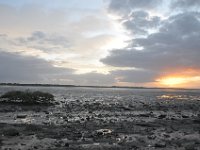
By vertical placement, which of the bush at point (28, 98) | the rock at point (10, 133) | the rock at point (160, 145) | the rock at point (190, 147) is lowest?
the rock at point (190, 147)

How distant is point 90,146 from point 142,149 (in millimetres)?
3413

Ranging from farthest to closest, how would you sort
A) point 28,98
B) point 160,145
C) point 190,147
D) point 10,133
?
point 28,98 → point 10,133 → point 160,145 → point 190,147

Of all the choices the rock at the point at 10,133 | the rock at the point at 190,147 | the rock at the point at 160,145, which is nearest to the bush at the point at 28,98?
the rock at the point at 10,133

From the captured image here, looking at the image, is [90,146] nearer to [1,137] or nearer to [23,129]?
[1,137]

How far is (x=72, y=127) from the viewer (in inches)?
1321

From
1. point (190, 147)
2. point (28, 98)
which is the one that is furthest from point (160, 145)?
point (28, 98)

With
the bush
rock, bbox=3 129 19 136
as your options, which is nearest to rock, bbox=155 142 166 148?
rock, bbox=3 129 19 136

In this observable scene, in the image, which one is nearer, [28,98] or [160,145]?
[160,145]

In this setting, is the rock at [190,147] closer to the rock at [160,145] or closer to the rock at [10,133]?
the rock at [160,145]

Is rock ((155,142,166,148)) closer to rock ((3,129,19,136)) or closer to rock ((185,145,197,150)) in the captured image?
rock ((185,145,197,150))

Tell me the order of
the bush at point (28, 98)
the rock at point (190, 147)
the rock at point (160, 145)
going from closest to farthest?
the rock at point (190, 147), the rock at point (160, 145), the bush at point (28, 98)

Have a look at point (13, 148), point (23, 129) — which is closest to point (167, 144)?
point (13, 148)

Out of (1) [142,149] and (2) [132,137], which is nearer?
(1) [142,149]

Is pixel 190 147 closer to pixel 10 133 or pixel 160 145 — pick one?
pixel 160 145
